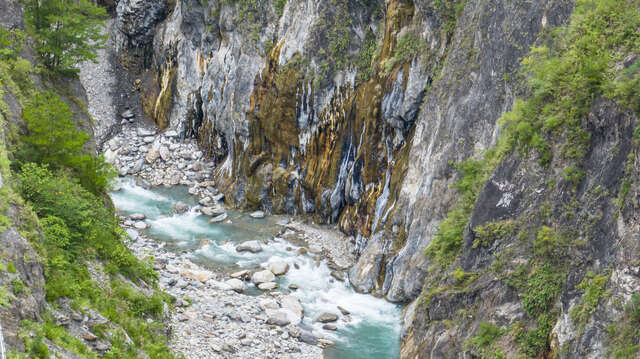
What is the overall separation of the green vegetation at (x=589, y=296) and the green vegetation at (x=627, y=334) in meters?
0.50

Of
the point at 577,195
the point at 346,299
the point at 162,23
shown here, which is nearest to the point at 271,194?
the point at 346,299

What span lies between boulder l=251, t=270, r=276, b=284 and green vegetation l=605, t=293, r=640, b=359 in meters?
14.2

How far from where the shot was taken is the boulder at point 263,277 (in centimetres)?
1973

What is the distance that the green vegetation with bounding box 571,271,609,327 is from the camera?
7.96 meters

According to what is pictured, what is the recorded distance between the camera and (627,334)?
23.9ft

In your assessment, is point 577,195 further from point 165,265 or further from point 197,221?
point 197,221

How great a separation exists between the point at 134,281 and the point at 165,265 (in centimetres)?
472

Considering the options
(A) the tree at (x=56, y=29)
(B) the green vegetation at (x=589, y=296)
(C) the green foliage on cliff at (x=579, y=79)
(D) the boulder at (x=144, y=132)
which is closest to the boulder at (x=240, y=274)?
(A) the tree at (x=56, y=29)

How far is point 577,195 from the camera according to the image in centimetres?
941

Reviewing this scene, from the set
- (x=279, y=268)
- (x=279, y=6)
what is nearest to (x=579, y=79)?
(x=279, y=268)

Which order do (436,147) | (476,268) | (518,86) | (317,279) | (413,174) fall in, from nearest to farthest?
(476,268) → (518,86) → (436,147) → (413,174) → (317,279)

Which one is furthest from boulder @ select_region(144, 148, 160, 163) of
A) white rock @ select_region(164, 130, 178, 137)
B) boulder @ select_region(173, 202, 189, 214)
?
boulder @ select_region(173, 202, 189, 214)

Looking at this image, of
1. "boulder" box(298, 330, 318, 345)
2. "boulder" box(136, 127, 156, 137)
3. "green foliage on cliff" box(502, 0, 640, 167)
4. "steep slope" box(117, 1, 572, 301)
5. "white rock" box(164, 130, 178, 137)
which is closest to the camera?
"green foliage on cliff" box(502, 0, 640, 167)

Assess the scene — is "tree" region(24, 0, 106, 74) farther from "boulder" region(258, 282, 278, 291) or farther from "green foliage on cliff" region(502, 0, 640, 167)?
"green foliage on cliff" region(502, 0, 640, 167)
